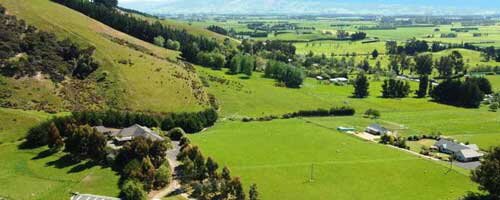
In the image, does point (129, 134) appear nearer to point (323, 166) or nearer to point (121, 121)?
point (121, 121)

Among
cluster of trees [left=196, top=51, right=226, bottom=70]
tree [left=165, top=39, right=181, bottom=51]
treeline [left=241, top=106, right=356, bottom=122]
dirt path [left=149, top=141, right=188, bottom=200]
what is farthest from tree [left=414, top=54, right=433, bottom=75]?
dirt path [left=149, top=141, right=188, bottom=200]

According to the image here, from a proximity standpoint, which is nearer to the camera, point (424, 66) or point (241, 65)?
point (241, 65)

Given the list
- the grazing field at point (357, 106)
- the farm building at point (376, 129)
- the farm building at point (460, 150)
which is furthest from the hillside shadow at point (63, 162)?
the farm building at point (460, 150)

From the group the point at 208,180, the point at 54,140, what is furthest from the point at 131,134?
the point at 208,180

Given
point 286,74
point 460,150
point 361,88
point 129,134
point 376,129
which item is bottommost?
point 376,129

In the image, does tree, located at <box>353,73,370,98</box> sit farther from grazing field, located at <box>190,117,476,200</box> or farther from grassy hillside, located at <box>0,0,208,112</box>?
grazing field, located at <box>190,117,476,200</box>

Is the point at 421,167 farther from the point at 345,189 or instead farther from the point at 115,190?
the point at 115,190
